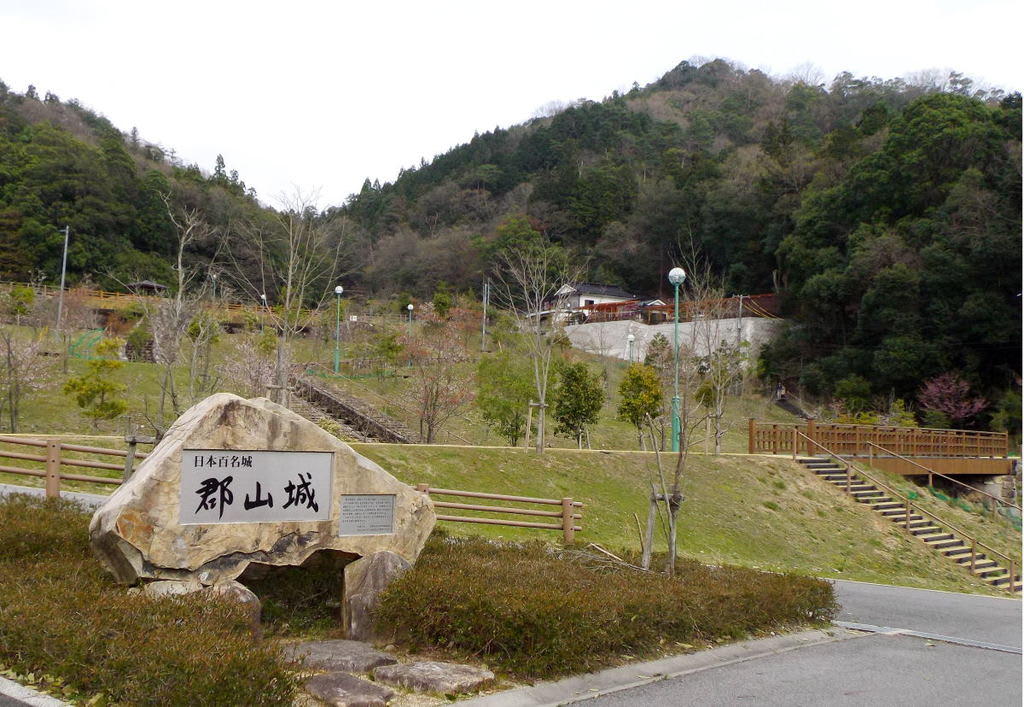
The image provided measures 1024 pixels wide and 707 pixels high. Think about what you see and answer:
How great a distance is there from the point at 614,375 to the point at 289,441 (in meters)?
32.4

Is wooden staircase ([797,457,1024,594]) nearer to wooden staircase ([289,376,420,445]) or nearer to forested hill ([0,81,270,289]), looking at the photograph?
wooden staircase ([289,376,420,445])

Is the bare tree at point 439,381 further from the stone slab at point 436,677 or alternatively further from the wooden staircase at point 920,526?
the stone slab at point 436,677

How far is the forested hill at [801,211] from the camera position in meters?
34.7

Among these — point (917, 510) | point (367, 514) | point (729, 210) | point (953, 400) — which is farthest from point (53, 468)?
point (729, 210)

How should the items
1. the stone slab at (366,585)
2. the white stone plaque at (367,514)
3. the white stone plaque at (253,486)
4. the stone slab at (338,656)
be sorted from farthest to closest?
the white stone plaque at (367,514) → the stone slab at (366,585) → the white stone plaque at (253,486) → the stone slab at (338,656)

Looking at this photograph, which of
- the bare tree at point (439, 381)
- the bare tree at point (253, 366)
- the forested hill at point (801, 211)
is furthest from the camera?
the forested hill at point (801, 211)

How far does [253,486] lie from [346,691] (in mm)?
2175

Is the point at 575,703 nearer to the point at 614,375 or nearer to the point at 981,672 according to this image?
the point at 981,672

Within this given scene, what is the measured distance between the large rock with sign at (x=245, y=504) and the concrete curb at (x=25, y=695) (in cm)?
151

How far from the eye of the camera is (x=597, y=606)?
20.7 ft

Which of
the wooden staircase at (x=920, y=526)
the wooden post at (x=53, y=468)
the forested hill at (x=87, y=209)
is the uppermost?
the forested hill at (x=87, y=209)

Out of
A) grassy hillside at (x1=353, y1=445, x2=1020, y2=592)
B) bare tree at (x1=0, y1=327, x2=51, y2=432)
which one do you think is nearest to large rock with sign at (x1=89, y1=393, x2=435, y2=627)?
grassy hillside at (x1=353, y1=445, x2=1020, y2=592)

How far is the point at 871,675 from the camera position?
6.52 m

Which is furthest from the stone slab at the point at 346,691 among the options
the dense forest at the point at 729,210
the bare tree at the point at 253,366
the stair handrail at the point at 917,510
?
the dense forest at the point at 729,210
